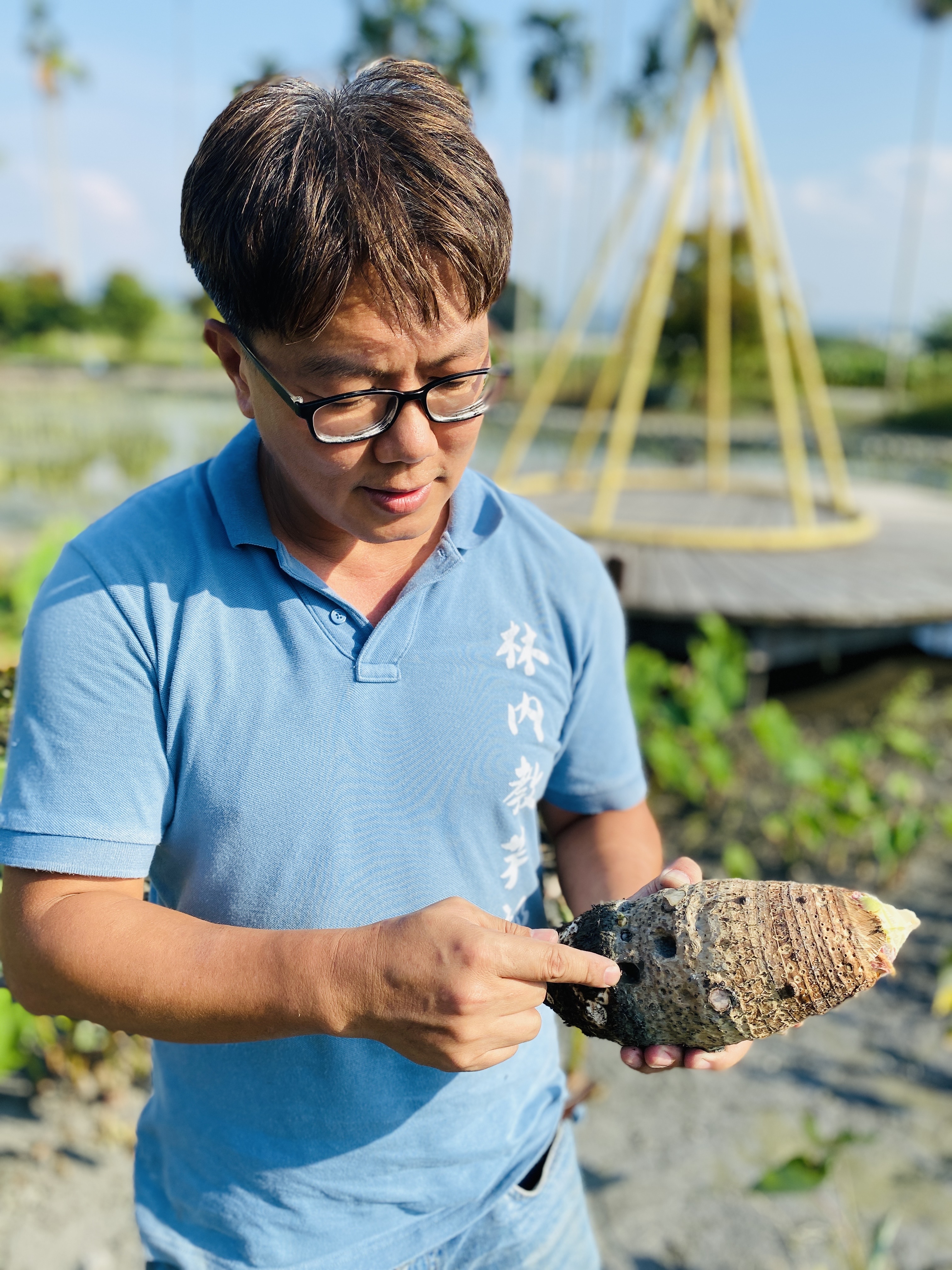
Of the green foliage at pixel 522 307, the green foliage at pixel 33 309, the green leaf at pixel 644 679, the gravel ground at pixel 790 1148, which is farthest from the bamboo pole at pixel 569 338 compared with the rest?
the green foliage at pixel 33 309

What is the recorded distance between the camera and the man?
101cm

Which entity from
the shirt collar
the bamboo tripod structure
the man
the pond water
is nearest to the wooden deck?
the bamboo tripod structure

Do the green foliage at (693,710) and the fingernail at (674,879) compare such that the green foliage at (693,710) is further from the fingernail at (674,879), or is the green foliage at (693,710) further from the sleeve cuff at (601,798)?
the fingernail at (674,879)

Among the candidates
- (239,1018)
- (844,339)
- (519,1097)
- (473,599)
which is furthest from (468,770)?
(844,339)

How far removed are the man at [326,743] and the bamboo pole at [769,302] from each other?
5.22 meters

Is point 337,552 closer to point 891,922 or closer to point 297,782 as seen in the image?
point 297,782

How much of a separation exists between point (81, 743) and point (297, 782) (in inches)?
9.1

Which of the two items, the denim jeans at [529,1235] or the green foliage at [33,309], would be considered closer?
the denim jeans at [529,1235]

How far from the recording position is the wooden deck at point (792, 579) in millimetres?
5430

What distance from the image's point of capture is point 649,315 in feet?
20.6

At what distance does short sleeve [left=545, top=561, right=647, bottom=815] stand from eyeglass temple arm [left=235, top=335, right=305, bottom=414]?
50 cm

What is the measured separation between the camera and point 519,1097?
4.54 ft

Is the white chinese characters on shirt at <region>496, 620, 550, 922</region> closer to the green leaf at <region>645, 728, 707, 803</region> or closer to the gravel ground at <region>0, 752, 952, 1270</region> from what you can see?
the gravel ground at <region>0, 752, 952, 1270</region>

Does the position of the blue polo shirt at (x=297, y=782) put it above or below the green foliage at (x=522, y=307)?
above
